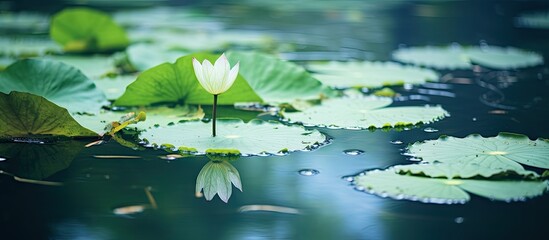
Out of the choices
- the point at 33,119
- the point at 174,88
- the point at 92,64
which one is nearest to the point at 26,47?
the point at 92,64

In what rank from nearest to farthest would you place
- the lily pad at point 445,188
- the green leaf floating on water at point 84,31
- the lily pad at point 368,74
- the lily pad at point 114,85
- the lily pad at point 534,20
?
the lily pad at point 445,188 < the lily pad at point 114,85 < the lily pad at point 368,74 < the green leaf floating on water at point 84,31 < the lily pad at point 534,20

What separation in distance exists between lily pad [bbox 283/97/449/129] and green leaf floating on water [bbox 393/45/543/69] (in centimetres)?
92

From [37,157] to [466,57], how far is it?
2.02 meters

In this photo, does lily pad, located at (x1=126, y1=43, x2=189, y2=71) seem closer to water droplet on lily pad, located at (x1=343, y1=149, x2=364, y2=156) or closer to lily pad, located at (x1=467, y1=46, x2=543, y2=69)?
water droplet on lily pad, located at (x1=343, y1=149, x2=364, y2=156)

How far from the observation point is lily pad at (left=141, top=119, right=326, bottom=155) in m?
1.47

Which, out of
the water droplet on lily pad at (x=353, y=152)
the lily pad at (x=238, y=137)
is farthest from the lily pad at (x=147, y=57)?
the water droplet on lily pad at (x=353, y=152)

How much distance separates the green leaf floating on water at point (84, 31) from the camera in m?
2.97

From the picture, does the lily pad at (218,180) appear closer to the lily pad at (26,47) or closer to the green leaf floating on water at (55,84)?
the green leaf floating on water at (55,84)

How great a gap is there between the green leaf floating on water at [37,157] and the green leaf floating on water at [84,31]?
4.97 feet

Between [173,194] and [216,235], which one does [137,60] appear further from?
[216,235]

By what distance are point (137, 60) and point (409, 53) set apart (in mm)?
1224

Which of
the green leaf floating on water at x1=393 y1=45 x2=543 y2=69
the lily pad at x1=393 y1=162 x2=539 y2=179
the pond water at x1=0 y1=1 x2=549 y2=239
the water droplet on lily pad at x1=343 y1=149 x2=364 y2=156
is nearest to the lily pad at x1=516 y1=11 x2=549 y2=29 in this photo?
the green leaf floating on water at x1=393 y1=45 x2=543 y2=69

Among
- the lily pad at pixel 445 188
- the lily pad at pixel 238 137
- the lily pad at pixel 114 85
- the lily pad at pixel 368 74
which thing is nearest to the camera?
the lily pad at pixel 445 188

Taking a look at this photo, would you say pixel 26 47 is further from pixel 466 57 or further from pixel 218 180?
pixel 218 180
